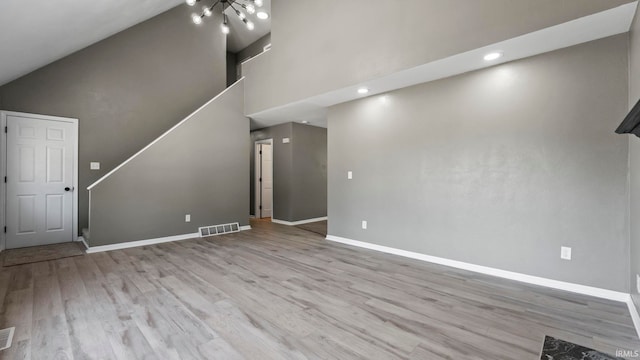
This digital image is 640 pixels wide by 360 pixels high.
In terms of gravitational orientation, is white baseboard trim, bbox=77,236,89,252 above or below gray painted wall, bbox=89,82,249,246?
below

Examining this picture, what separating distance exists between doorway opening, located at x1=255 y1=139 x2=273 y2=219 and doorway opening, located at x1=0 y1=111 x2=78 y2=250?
379 cm

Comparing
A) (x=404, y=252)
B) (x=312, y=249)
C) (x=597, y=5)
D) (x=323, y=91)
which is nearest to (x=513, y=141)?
(x=597, y=5)

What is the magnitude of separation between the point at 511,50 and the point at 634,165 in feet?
4.97

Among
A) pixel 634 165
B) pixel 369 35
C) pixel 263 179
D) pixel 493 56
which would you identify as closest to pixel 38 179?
pixel 263 179

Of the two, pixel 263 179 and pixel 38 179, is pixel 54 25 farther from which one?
pixel 263 179

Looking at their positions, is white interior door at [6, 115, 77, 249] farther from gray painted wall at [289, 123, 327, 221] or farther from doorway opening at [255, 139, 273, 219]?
gray painted wall at [289, 123, 327, 221]

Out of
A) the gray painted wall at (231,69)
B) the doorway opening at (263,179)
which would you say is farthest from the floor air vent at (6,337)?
the gray painted wall at (231,69)

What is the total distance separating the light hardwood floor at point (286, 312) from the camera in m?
1.92

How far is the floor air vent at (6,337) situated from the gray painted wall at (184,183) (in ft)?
8.24

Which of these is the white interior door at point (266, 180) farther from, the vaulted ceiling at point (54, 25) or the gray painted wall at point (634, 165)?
the gray painted wall at point (634, 165)

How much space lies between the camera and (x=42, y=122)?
15.6ft

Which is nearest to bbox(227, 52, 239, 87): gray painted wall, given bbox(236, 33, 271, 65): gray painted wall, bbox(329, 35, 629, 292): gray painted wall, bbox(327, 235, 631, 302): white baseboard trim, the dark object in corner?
bbox(236, 33, 271, 65): gray painted wall

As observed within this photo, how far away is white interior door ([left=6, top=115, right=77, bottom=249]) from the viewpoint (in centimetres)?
451

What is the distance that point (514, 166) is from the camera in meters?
3.19
